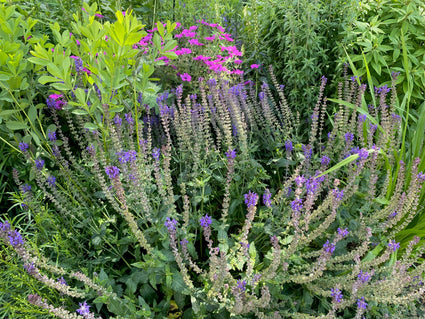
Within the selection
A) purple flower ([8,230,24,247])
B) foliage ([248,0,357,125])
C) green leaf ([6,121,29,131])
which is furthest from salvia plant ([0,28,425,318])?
foliage ([248,0,357,125])

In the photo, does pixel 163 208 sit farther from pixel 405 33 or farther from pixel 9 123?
pixel 405 33

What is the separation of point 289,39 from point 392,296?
2.38 m

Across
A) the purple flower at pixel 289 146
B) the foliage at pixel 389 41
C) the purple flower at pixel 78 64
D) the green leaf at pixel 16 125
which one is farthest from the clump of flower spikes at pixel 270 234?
the foliage at pixel 389 41

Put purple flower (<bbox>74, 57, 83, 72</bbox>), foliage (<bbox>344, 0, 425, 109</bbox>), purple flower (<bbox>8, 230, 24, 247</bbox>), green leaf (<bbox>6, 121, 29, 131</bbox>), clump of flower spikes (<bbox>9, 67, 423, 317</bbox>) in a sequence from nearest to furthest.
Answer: purple flower (<bbox>8, 230, 24, 247</bbox>) < clump of flower spikes (<bbox>9, 67, 423, 317</bbox>) < green leaf (<bbox>6, 121, 29, 131</bbox>) < purple flower (<bbox>74, 57, 83, 72</bbox>) < foliage (<bbox>344, 0, 425, 109</bbox>)

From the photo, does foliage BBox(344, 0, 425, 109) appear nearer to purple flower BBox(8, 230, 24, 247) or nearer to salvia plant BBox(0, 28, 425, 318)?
salvia plant BBox(0, 28, 425, 318)

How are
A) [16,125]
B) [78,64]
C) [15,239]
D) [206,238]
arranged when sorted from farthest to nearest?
[78,64]
[16,125]
[206,238]
[15,239]

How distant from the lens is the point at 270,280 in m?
1.93

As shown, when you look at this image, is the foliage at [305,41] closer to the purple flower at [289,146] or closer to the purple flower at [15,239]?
the purple flower at [289,146]

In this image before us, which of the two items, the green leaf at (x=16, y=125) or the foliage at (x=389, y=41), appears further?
the foliage at (x=389, y=41)

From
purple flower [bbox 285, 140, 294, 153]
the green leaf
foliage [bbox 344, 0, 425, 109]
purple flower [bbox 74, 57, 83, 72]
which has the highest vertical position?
foliage [bbox 344, 0, 425, 109]

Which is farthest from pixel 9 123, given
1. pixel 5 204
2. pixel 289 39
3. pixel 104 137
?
pixel 289 39

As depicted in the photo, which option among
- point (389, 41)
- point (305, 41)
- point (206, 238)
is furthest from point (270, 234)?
point (389, 41)

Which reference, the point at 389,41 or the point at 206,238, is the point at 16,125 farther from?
the point at 389,41

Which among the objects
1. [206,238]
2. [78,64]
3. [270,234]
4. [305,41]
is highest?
[305,41]
